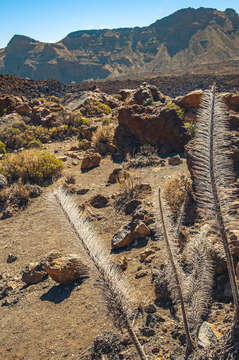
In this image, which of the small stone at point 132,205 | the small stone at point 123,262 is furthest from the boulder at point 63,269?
the small stone at point 132,205

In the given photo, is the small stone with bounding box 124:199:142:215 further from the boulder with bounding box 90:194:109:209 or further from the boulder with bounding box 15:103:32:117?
the boulder with bounding box 15:103:32:117

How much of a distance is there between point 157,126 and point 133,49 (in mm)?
177005

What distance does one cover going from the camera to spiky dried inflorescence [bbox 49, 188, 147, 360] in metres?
1.82

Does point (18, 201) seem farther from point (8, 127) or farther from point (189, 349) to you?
point (8, 127)

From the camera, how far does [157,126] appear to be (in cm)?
887

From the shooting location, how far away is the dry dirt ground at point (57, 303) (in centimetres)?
278

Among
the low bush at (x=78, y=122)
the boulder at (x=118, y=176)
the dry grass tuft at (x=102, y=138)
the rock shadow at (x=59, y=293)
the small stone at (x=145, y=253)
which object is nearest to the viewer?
the rock shadow at (x=59, y=293)

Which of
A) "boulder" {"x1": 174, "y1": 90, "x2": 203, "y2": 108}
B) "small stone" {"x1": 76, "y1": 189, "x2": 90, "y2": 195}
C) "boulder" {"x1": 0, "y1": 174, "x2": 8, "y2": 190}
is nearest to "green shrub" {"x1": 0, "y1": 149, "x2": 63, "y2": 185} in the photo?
"boulder" {"x1": 0, "y1": 174, "x2": 8, "y2": 190}

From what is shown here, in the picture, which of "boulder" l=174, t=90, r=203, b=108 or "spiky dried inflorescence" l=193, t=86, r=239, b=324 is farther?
"boulder" l=174, t=90, r=203, b=108

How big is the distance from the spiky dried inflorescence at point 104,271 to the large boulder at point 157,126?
274 inches

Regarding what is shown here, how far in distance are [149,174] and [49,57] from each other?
7235 inches

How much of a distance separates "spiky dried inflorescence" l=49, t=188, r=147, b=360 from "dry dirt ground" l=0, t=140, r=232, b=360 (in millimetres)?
60

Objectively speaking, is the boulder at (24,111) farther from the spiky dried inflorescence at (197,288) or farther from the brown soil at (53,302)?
the spiky dried inflorescence at (197,288)

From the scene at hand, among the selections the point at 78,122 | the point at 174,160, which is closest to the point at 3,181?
the point at 174,160
